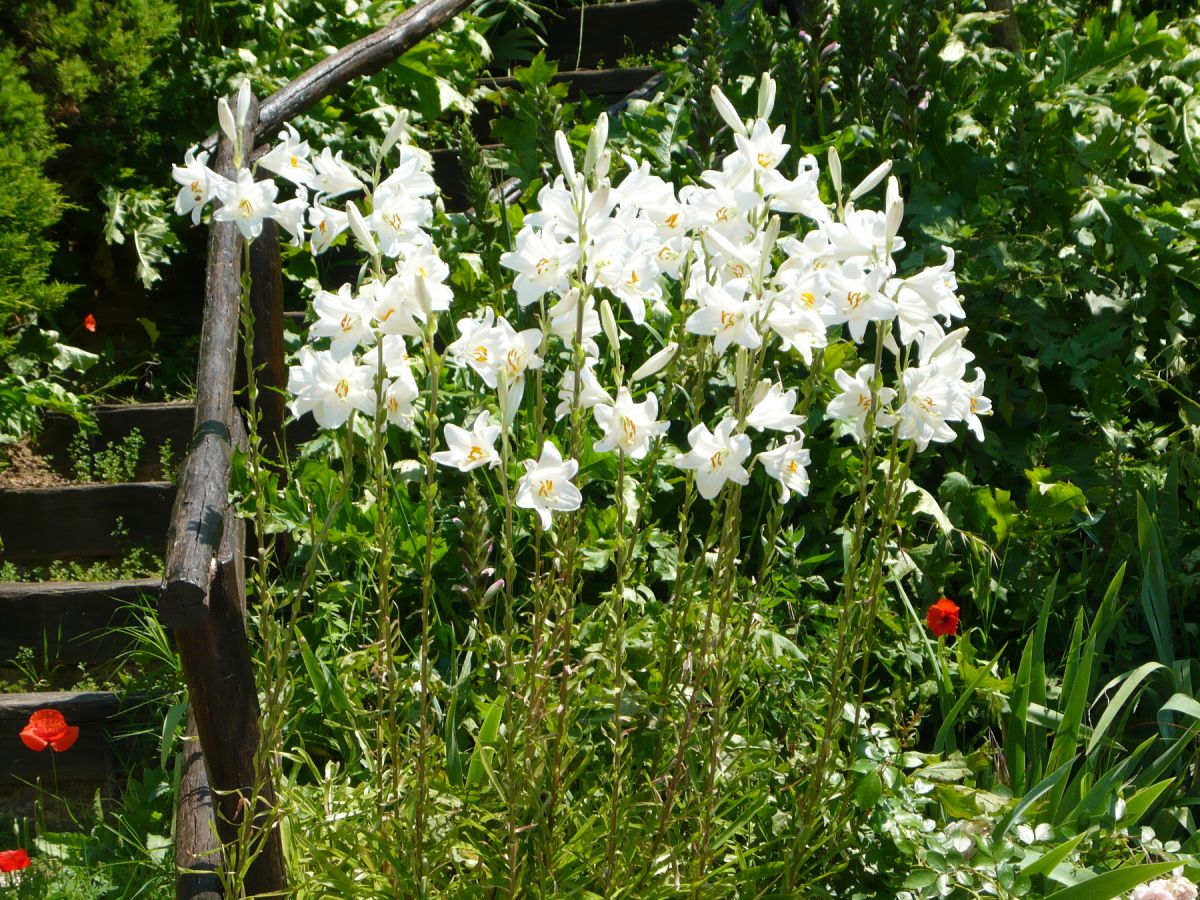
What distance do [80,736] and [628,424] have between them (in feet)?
7.26

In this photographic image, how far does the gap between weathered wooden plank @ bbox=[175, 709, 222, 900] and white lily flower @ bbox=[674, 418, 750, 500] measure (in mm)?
1153

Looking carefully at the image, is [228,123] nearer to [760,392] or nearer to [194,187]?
[194,187]

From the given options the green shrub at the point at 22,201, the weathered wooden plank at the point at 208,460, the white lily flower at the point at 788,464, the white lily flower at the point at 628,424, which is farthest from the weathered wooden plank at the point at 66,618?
the white lily flower at the point at 788,464

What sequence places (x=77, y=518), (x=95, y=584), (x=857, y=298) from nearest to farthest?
(x=857, y=298), (x=95, y=584), (x=77, y=518)

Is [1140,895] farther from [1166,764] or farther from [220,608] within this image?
[220,608]

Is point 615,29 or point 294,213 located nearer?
point 294,213

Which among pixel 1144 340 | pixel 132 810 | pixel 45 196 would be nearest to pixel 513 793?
pixel 132 810

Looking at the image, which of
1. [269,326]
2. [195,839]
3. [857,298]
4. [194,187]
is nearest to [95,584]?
[269,326]

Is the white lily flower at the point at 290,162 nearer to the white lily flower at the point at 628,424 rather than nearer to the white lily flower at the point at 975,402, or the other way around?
the white lily flower at the point at 628,424

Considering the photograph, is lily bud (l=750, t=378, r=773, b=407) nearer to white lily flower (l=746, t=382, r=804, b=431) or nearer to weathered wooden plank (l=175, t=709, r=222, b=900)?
white lily flower (l=746, t=382, r=804, b=431)

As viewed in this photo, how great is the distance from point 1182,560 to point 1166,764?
2.89 ft

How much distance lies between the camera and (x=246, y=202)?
Answer: 192cm

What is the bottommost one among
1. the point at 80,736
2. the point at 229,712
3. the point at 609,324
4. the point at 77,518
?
the point at 80,736

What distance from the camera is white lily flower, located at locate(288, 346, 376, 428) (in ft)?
5.91
